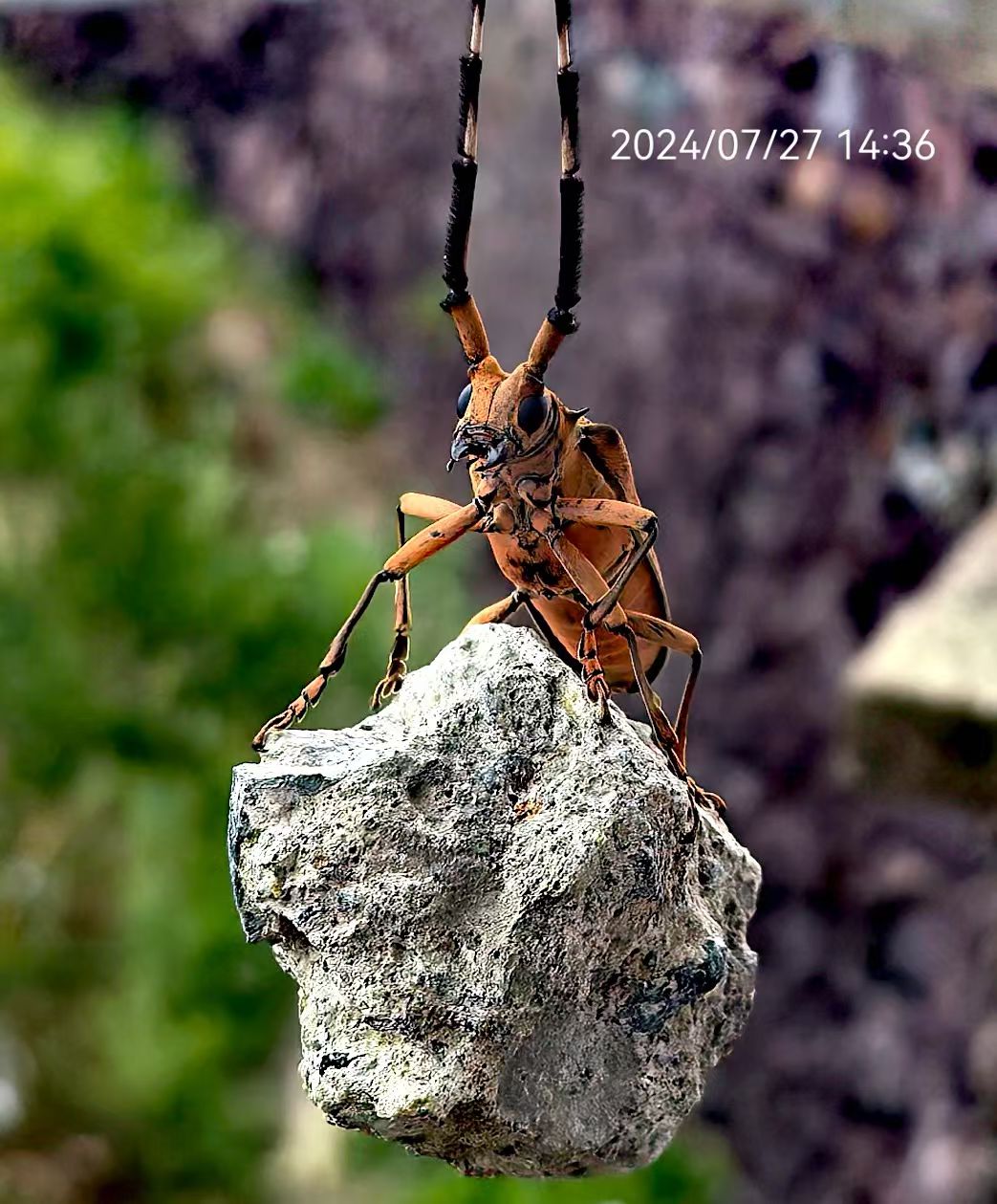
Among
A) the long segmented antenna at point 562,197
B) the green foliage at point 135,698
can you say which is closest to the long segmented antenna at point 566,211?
the long segmented antenna at point 562,197

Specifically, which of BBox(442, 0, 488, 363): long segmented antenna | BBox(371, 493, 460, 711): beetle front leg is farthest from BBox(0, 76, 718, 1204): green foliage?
BBox(442, 0, 488, 363): long segmented antenna

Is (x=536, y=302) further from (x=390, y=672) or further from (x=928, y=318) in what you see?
(x=390, y=672)

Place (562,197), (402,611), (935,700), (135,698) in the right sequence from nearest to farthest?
1. (562,197)
2. (402,611)
3. (935,700)
4. (135,698)

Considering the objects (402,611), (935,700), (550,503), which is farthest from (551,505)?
(935,700)

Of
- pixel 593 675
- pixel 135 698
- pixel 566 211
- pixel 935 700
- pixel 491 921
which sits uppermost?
pixel 566 211

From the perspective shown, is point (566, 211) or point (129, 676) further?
point (129, 676)

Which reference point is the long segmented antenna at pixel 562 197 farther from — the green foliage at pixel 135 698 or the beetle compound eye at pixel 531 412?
the green foliage at pixel 135 698

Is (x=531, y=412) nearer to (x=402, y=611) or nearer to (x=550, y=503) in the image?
(x=550, y=503)
